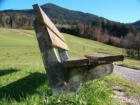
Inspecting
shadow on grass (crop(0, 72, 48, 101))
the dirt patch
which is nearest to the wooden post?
shadow on grass (crop(0, 72, 48, 101))

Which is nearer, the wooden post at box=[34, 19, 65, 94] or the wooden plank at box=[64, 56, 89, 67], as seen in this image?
the wooden plank at box=[64, 56, 89, 67]

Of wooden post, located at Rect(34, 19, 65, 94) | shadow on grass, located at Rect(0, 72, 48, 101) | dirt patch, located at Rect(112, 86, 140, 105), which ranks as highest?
wooden post, located at Rect(34, 19, 65, 94)

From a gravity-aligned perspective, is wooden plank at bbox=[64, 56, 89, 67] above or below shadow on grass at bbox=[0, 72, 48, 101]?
above

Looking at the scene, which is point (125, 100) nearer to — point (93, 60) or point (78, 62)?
point (93, 60)

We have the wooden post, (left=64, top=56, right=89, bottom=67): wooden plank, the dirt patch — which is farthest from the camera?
the dirt patch

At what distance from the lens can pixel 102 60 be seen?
7.66 ft

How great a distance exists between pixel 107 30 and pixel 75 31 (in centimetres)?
1661

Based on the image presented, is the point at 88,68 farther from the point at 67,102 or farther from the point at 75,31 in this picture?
the point at 75,31

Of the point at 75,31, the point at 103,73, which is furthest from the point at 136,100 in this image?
the point at 75,31

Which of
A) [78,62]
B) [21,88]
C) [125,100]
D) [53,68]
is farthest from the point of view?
[125,100]

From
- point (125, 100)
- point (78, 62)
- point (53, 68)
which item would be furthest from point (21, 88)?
point (125, 100)

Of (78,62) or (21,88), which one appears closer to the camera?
(78,62)

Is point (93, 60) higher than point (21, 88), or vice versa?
point (93, 60)

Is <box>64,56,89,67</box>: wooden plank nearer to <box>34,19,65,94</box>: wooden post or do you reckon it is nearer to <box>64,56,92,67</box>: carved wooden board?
<box>64,56,92,67</box>: carved wooden board
